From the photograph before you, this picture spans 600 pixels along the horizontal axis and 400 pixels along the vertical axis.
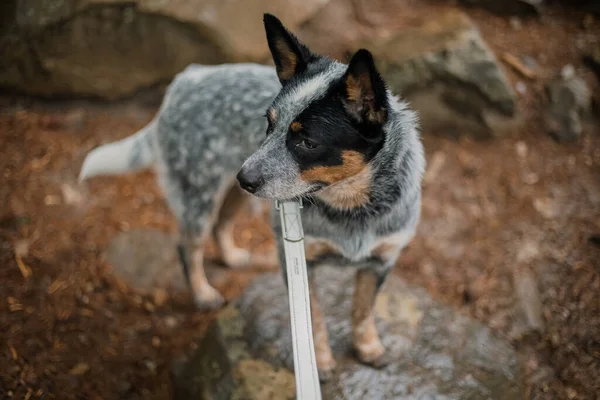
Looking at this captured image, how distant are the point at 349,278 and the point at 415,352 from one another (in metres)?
0.64

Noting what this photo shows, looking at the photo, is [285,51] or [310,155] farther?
[285,51]

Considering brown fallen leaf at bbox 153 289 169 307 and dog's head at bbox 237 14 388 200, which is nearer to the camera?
dog's head at bbox 237 14 388 200

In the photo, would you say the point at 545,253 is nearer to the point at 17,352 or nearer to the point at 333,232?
the point at 333,232

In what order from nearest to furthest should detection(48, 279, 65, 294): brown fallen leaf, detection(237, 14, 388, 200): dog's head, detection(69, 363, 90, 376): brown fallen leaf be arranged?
1. detection(237, 14, 388, 200): dog's head
2. detection(69, 363, 90, 376): brown fallen leaf
3. detection(48, 279, 65, 294): brown fallen leaf

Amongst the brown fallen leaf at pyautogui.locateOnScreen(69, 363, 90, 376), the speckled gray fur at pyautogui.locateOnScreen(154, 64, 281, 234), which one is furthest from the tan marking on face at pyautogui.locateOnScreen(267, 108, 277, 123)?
the brown fallen leaf at pyautogui.locateOnScreen(69, 363, 90, 376)

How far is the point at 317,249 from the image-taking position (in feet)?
7.71

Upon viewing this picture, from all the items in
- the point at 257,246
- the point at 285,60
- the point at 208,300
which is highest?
the point at 285,60

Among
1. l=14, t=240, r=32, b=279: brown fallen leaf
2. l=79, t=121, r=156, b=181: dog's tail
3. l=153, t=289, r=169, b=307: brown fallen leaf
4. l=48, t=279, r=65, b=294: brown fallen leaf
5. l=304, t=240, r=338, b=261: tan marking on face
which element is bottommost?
l=153, t=289, r=169, b=307: brown fallen leaf

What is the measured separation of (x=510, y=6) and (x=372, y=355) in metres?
3.82

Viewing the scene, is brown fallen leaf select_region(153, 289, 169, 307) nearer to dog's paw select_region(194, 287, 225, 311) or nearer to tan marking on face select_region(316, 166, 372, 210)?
dog's paw select_region(194, 287, 225, 311)

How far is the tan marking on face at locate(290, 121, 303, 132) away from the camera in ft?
Result: 6.63

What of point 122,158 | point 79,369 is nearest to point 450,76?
point 122,158

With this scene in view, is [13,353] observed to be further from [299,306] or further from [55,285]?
[299,306]

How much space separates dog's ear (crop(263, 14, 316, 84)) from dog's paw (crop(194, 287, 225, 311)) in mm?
1723
